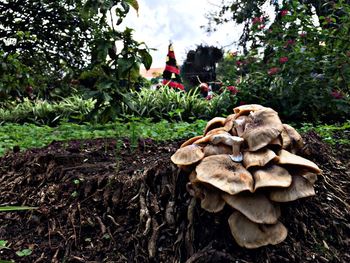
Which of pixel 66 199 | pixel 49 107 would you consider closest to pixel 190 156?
pixel 66 199

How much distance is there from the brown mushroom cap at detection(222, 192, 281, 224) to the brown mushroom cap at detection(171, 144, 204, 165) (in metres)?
0.23

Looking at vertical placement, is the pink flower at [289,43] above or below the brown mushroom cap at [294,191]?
above

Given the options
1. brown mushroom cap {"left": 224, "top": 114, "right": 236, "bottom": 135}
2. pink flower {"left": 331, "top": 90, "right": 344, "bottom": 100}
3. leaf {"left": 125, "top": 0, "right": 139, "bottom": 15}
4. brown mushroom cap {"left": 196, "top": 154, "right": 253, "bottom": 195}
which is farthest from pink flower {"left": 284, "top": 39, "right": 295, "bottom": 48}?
brown mushroom cap {"left": 196, "top": 154, "right": 253, "bottom": 195}

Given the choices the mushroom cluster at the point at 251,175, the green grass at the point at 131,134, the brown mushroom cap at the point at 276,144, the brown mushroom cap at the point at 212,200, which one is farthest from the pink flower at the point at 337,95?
the brown mushroom cap at the point at 212,200

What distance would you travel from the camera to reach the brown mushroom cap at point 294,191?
1564 mm

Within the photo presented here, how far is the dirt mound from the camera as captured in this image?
5.53 ft

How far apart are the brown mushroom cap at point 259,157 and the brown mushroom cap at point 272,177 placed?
0.11 ft

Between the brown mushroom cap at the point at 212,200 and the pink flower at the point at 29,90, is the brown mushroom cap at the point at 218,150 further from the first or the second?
the pink flower at the point at 29,90

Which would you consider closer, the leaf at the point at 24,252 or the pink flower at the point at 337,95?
the leaf at the point at 24,252

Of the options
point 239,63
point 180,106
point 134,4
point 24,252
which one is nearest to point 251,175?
point 24,252

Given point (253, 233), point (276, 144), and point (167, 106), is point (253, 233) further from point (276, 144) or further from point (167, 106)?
point (167, 106)

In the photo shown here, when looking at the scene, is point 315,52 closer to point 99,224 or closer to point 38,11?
point 99,224

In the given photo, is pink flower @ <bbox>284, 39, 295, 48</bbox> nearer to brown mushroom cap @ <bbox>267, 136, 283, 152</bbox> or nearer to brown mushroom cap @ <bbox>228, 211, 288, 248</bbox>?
brown mushroom cap @ <bbox>267, 136, 283, 152</bbox>

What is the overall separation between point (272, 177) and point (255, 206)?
136 millimetres
